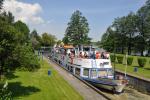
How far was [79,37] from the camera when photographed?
117688mm

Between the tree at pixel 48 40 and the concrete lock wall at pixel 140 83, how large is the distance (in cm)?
9923

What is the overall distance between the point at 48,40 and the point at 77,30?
2358 cm

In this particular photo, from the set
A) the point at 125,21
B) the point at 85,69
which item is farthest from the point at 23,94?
the point at 125,21

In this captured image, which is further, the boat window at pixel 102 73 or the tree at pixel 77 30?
the tree at pixel 77 30

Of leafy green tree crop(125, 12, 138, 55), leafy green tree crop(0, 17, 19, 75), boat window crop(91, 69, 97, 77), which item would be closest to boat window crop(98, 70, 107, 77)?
boat window crop(91, 69, 97, 77)

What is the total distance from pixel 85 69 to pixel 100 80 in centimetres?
384

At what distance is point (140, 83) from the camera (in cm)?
3606

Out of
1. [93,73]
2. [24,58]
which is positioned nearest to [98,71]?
[93,73]

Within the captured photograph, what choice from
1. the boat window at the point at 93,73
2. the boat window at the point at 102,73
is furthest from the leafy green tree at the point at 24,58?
the boat window at the point at 102,73

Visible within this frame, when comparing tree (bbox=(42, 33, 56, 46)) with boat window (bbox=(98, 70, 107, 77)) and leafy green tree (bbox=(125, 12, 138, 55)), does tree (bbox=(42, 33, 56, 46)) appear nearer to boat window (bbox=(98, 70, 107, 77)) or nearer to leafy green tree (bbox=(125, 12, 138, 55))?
leafy green tree (bbox=(125, 12, 138, 55))

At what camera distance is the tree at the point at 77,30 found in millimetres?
116938

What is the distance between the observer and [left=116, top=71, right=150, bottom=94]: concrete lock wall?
3422 cm

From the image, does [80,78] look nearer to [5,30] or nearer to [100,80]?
[100,80]

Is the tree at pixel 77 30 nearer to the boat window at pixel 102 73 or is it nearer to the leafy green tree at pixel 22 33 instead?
the leafy green tree at pixel 22 33
